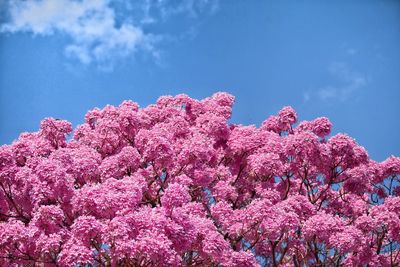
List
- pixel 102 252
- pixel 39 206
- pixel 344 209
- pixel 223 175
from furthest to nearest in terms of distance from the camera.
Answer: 1. pixel 344 209
2. pixel 223 175
3. pixel 39 206
4. pixel 102 252

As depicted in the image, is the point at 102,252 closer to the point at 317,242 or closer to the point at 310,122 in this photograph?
the point at 317,242

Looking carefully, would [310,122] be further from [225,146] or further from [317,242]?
[317,242]

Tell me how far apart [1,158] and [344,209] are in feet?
33.4

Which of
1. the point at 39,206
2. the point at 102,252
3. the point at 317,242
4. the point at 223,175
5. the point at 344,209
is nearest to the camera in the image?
the point at 102,252

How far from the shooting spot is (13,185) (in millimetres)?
14344

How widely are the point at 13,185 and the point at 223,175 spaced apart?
5.89 meters

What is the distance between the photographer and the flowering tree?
40.8 ft

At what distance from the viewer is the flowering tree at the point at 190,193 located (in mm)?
12422

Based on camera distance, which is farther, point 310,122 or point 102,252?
point 310,122

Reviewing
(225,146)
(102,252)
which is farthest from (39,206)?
(225,146)

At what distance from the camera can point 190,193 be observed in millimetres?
16547

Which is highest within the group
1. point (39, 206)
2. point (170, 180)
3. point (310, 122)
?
point (310, 122)

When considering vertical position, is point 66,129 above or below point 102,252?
above

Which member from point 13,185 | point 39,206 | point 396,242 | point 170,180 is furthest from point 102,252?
point 396,242
